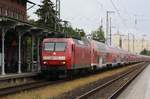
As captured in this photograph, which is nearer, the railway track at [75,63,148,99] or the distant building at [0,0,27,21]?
the railway track at [75,63,148,99]

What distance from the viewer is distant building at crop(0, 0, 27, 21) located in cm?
5591

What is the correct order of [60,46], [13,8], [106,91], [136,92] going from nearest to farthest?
[136,92]
[106,91]
[60,46]
[13,8]

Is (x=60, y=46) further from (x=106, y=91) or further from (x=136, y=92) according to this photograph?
(x=136, y=92)

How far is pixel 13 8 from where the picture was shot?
196ft

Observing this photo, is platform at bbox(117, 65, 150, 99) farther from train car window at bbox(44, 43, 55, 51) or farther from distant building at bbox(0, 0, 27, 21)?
distant building at bbox(0, 0, 27, 21)

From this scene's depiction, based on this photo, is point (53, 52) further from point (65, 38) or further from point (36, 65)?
point (36, 65)

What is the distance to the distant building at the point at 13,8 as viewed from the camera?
55906 mm

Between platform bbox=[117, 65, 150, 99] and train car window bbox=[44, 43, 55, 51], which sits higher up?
train car window bbox=[44, 43, 55, 51]

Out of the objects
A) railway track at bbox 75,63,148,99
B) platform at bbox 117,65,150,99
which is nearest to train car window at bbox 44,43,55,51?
railway track at bbox 75,63,148,99

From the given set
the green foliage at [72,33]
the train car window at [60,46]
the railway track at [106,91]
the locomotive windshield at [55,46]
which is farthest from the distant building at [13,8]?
the railway track at [106,91]

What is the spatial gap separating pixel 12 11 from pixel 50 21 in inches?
1231

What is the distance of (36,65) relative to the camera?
141 ft

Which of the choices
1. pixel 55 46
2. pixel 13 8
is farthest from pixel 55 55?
pixel 13 8

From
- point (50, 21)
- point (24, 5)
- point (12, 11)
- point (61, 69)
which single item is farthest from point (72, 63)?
point (50, 21)
